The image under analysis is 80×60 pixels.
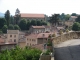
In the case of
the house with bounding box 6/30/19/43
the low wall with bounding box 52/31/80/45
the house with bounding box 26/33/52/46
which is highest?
the low wall with bounding box 52/31/80/45

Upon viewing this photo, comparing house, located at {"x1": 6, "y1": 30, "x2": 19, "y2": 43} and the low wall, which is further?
house, located at {"x1": 6, "y1": 30, "x2": 19, "y2": 43}

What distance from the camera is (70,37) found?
1434 centimetres

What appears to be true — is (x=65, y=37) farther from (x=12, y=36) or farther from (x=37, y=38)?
Answer: (x=12, y=36)

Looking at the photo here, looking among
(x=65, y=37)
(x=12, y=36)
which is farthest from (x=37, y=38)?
(x=65, y=37)

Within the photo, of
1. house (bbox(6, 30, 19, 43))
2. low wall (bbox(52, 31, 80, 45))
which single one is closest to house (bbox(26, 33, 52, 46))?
house (bbox(6, 30, 19, 43))

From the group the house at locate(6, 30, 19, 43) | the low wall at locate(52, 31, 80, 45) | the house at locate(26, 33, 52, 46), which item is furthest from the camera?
the house at locate(6, 30, 19, 43)

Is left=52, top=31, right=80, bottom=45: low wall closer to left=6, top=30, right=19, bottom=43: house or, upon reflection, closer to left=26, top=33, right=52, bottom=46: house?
left=26, top=33, right=52, bottom=46: house

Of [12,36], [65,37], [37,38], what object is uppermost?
[65,37]

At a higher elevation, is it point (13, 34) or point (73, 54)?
point (73, 54)

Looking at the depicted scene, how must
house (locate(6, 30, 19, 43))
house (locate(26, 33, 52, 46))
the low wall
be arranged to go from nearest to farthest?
the low wall → house (locate(26, 33, 52, 46)) → house (locate(6, 30, 19, 43))

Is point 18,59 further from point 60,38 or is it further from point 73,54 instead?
point 73,54

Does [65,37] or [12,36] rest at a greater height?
[65,37]

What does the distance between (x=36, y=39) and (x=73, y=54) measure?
42.3m

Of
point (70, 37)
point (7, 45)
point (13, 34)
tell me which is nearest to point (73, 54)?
point (70, 37)
